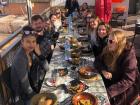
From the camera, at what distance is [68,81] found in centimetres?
298

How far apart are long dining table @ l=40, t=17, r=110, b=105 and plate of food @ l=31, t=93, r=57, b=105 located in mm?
71

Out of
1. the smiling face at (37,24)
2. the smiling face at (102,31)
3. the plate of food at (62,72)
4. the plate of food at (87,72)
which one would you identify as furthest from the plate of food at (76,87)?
the smiling face at (37,24)

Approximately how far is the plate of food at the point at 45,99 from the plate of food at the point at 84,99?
0.68 ft

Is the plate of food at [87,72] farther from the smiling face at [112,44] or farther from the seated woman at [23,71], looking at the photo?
the seated woman at [23,71]

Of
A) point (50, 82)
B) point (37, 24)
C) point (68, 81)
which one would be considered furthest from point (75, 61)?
point (37, 24)

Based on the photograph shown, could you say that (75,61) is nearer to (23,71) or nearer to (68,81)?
(68,81)

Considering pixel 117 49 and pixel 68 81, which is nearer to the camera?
pixel 68 81

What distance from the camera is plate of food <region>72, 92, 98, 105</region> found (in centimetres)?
244

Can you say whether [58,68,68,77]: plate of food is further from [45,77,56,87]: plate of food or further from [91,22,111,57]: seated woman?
[91,22,111,57]: seated woman

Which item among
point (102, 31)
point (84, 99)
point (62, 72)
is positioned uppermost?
point (102, 31)

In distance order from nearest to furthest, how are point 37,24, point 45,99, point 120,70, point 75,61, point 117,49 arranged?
point 45,99 < point 117,49 < point 120,70 < point 75,61 < point 37,24

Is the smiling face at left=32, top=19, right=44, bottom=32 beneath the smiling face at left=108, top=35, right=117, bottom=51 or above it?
above

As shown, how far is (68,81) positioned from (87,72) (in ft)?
1.05

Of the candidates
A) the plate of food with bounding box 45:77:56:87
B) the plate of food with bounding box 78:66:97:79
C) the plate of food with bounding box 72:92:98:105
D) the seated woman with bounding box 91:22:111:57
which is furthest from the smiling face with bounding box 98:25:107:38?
the plate of food with bounding box 72:92:98:105
